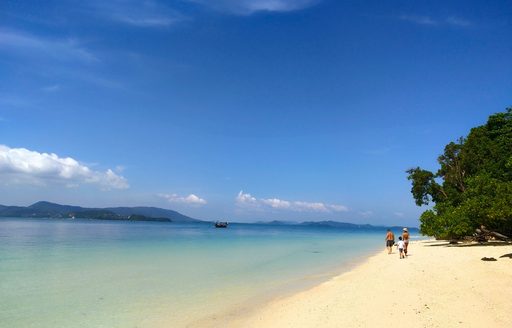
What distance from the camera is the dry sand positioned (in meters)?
8.13

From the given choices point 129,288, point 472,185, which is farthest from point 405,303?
point 472,185

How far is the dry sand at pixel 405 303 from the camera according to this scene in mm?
8133

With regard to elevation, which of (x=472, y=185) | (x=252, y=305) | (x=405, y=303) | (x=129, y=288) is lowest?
(x=129, y=288)

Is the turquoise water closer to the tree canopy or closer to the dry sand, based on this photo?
the dry sand

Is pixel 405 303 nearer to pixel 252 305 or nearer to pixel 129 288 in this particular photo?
pixel 252 305

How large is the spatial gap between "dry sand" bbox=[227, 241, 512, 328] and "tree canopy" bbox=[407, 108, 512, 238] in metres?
9.75

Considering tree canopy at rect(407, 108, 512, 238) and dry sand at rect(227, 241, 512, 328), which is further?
tree canopy at rect(407, 108, 512, 238)

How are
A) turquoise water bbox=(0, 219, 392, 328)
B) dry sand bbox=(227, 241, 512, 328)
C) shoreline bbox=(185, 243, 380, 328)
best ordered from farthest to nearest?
turquoise water bbox=(0, 219, 392, 328), shoreline bbox=(185, 243, 380, 328), dry sand bbox=(227, 241, 512, 328)

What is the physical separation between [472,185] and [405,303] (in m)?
20.2

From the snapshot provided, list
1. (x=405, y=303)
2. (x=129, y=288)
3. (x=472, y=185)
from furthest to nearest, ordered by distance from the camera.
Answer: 1. (x=472, y=185)
2. (x=129, y=288)
3. (x=405, y=303)

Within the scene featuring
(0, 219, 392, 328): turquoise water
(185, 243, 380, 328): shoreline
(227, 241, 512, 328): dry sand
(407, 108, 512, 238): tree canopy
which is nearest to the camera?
(227, 241, 512, 328): dry sand

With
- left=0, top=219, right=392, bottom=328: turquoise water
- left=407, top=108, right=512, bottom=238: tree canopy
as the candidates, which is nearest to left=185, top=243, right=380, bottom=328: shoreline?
left=0, top=219, right=392, bottom=328: turquoise water

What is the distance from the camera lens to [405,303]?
9.59m

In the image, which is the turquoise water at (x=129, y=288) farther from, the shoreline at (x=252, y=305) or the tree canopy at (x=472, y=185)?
the tree canopy at (x=472, y=185)
